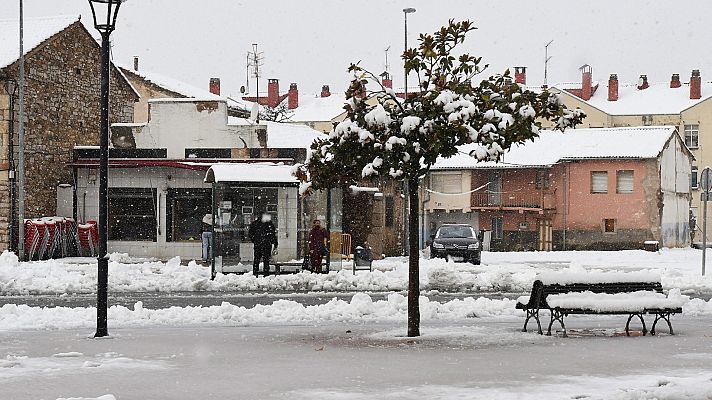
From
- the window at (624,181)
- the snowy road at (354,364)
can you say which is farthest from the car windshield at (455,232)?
the window at (624,181)

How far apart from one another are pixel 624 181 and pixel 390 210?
21546 mm

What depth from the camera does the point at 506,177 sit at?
61.2 meters

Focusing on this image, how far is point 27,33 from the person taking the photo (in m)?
40.2

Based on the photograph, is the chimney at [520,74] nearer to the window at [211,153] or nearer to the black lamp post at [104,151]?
the window at [211,153]

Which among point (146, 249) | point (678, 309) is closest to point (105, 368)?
point (678, 309)

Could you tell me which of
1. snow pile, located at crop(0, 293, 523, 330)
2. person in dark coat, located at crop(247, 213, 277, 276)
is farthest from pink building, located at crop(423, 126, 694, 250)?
snow pile, located at crop(0, 293, 523, 330)

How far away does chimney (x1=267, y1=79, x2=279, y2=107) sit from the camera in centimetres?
9231

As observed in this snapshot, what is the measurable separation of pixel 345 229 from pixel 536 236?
23759 millimetres

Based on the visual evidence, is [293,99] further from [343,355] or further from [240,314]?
[343,355]

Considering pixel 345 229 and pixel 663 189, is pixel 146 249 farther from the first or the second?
pixel 663 189

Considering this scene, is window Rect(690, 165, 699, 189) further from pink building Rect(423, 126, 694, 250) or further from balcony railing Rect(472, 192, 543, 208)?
balcony railing Rect(472, 192, 543, 208)

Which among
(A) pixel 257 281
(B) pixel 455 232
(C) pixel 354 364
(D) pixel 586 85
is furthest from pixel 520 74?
(C) pixel 354 364

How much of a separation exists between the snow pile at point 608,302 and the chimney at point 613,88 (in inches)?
2769

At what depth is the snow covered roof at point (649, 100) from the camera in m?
77.9
